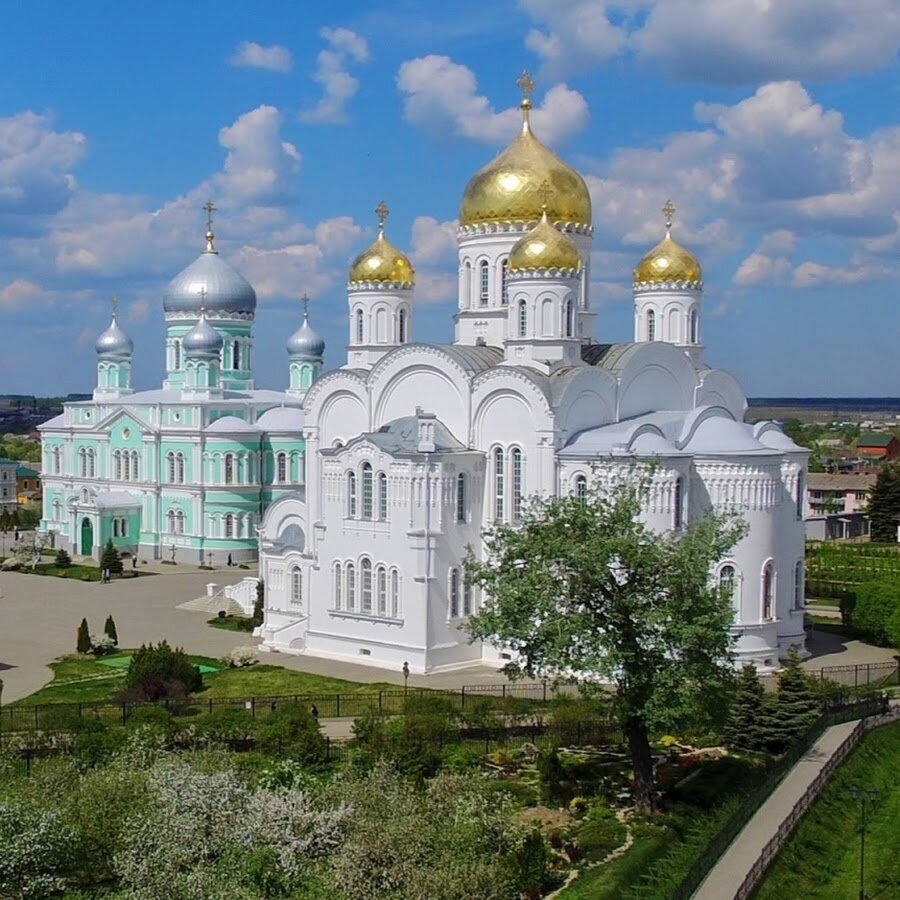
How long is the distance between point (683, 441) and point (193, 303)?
29491mm

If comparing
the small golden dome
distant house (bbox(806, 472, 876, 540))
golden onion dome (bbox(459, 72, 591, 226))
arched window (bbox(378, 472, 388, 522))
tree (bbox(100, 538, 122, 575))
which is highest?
golden onion dome (bbox(459, 72, 591, 226))

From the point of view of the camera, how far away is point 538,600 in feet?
65.4

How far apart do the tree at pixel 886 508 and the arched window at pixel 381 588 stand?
3362cm

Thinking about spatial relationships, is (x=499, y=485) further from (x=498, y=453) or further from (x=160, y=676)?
(x=160, y=676)

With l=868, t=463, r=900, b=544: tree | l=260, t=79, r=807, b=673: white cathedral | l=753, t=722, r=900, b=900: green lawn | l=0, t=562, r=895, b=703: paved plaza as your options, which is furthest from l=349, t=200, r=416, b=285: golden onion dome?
l=868, t=463, r=900, b=544: tree

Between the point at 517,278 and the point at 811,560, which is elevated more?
the point at 517,278

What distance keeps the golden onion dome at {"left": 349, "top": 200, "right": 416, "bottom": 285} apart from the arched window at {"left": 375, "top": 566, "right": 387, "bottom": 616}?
888 centimetres

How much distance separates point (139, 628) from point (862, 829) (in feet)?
70.5

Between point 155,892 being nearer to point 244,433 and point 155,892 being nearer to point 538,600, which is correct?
point 538,600

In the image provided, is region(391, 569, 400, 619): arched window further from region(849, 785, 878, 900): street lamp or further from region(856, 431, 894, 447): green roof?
region(856, 431, 894, 447): green roof

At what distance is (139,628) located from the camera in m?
35.1

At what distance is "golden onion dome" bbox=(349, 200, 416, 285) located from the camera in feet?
116

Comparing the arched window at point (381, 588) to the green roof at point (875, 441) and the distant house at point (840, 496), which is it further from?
the green roof at point (875, 441)

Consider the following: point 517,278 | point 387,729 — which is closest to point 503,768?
point 387,729
